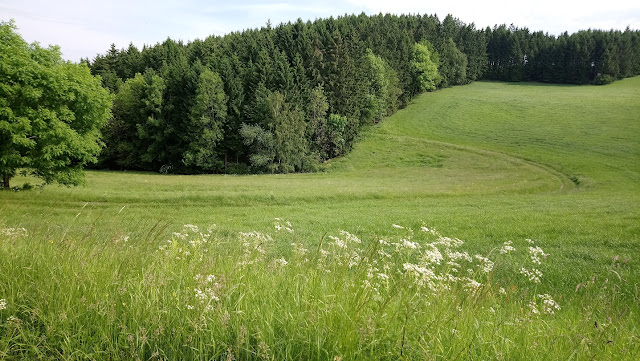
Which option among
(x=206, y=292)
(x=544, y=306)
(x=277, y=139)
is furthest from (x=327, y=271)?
(x=277, y=139)

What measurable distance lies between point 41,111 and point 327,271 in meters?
30.0

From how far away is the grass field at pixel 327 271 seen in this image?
130 inches

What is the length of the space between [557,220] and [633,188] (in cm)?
2643

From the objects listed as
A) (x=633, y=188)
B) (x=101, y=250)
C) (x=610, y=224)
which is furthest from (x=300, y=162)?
(x=101, y=250)

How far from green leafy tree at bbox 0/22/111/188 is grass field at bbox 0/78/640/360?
2714 mm

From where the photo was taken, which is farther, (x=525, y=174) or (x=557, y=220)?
(x=525, y=174)

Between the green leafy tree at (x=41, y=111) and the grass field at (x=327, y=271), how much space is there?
8.90ft

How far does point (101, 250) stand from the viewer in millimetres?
5098

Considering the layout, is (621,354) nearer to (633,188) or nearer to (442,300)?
(442,300)

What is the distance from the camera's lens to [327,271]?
4.39 m

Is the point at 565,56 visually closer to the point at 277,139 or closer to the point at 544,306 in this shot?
the point at 277,139

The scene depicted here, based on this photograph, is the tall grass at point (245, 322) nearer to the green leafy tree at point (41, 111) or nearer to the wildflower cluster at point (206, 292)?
the wildflower cluster at point (206, 292)

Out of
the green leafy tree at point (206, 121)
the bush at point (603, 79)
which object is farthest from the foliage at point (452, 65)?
the green leafy tree at point (206, 121)

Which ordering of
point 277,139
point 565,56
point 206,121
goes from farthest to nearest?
point 565,56
point 206,121
point 277,139
